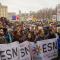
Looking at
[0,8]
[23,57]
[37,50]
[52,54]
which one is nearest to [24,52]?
[23,57]

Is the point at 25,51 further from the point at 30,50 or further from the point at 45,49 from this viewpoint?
the point at 45,49

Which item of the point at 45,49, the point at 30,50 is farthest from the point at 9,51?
the point at 45,49

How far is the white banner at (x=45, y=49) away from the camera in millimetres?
4164

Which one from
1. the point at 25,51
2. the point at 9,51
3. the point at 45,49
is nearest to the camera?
the point at 9,51

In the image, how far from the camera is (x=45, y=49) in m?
4.34

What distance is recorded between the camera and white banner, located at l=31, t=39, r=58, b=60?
4.16m

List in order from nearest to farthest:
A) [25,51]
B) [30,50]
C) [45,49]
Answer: [25,51] < [30,50] < [45,49]

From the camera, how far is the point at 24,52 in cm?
394

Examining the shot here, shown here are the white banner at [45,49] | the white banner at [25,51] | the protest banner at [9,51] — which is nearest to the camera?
the protest banner at [9,51]

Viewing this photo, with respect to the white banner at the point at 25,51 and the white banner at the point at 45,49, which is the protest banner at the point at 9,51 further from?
the white banner at the point at 45,49

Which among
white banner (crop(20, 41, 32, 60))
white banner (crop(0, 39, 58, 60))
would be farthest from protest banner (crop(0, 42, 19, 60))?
white banner (crop(20, 41, 32, 60))

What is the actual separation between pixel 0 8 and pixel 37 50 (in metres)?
127

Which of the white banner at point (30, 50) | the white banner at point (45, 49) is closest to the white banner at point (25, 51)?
the white banner at point (30, 50)

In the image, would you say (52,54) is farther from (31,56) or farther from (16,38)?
(16,38)
